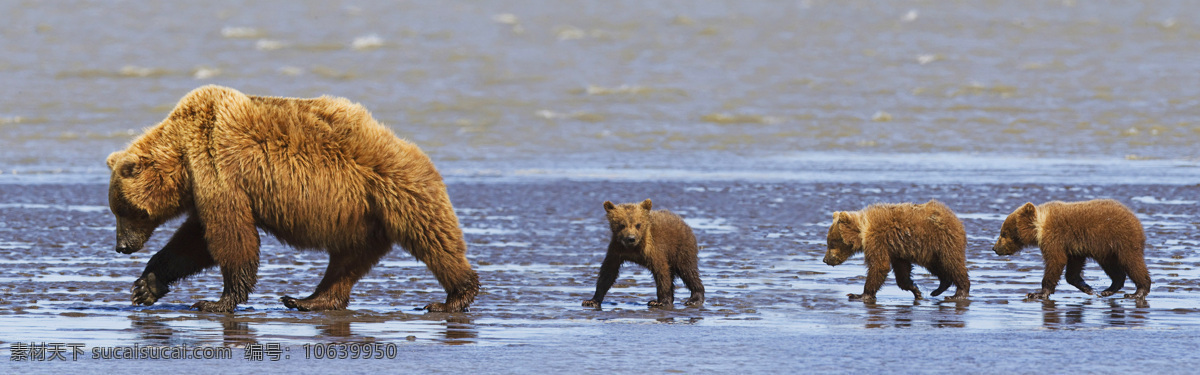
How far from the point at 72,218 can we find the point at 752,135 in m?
13.3

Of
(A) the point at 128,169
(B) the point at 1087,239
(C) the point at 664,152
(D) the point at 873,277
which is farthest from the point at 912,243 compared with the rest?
(C) the point at 664,152

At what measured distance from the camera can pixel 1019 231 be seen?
9578 mm

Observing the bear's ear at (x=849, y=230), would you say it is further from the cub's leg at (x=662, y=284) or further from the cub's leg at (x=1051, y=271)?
the cub's leg at (x=662, y=284)

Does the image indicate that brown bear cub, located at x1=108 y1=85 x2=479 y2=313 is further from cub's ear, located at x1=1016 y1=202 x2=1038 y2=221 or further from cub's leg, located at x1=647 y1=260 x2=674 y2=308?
cub's ear, located at x1=1016 y1=202 x2=1038 y2=221

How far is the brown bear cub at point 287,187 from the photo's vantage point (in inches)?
309

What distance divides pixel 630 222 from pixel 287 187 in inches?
79.6

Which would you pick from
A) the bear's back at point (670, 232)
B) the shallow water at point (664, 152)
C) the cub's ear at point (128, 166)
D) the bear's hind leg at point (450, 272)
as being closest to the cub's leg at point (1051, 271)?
the shallow water at point (664, 152)

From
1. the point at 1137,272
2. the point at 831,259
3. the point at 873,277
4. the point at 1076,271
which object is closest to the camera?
the point at 1137,272

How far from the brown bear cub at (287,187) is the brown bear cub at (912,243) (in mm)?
2589

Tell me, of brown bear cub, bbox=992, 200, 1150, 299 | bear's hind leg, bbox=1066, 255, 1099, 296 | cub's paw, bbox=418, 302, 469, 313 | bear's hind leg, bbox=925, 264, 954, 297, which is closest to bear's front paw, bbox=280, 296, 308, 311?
cub's paw, bbox=418, 302, 469, 313

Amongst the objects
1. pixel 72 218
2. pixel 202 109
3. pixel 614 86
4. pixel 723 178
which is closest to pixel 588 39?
pixel 614 86

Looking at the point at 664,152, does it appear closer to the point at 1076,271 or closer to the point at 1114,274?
the point at 1076,271

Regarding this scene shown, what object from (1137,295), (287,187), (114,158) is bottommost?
(1137,295)

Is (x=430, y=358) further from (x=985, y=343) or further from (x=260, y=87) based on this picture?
(x=260, y=87)
